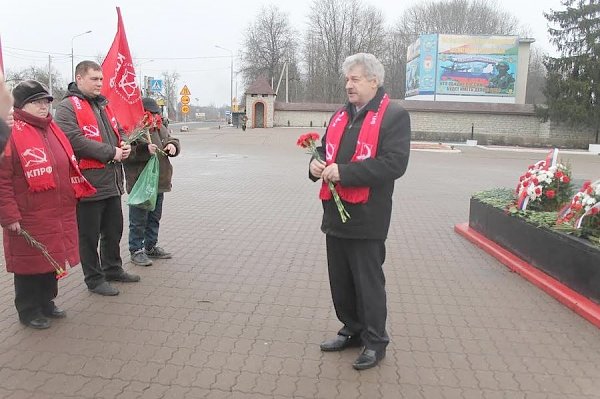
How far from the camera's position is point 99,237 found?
4.72 metres

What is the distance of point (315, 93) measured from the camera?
6881 cm

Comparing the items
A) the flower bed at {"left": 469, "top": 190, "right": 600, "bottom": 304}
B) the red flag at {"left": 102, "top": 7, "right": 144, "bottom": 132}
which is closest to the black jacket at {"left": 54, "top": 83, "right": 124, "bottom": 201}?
the red flag at {"left": 102, "top": 7, "right": 144, "bottom": 132}

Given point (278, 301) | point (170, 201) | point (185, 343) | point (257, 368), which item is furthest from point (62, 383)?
point (170, 201)

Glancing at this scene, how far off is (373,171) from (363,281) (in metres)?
0.75

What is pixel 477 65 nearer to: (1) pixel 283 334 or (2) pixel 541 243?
(2) pixel 541 243

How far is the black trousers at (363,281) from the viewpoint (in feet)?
10.8

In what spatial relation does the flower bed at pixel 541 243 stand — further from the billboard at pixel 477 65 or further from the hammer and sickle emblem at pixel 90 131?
the billboard at pixel 477 65

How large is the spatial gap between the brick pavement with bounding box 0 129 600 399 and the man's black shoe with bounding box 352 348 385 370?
2.0 inches

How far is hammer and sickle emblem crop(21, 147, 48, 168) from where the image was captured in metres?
3.52

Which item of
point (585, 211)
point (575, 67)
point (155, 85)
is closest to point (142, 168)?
point (585, 211)

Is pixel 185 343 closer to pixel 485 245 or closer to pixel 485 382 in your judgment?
pixel 485 382

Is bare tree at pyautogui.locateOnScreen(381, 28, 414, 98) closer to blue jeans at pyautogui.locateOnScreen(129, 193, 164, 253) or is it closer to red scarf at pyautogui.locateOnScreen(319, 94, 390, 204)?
blue jeans at pyautogui.locateOnScreen(129, 193, 164, 253)

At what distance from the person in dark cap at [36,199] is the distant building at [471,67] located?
4462cm

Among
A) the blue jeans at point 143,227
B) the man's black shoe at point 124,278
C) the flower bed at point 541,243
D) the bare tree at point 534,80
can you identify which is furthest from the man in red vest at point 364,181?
the bare tree at point 534,80
